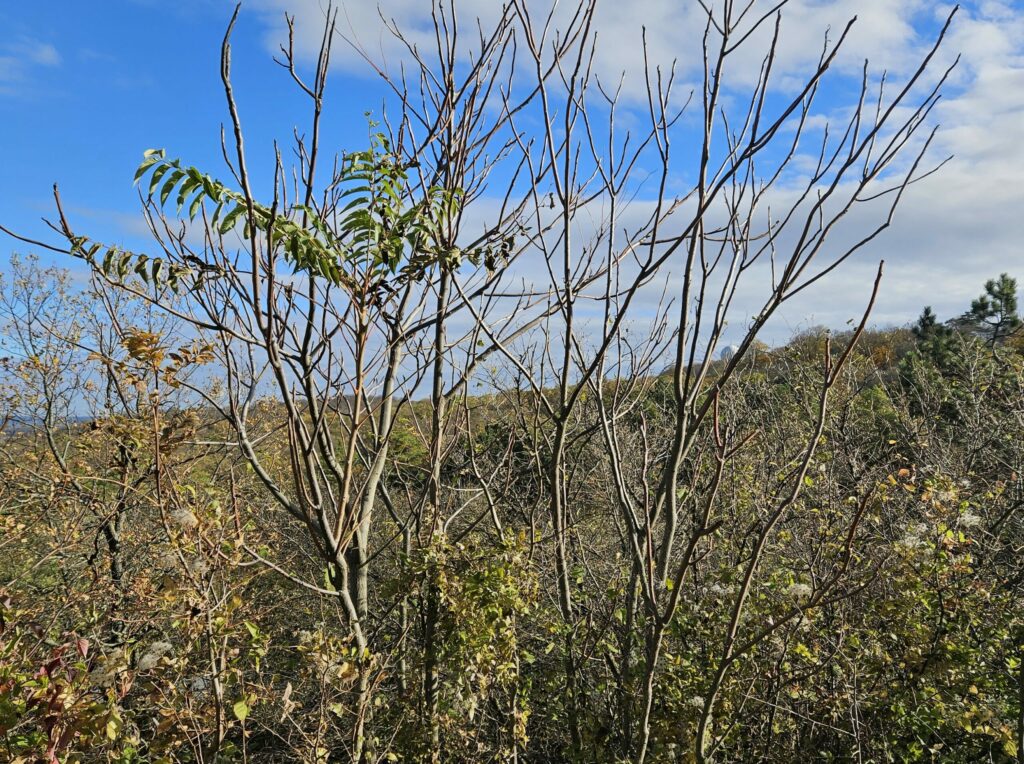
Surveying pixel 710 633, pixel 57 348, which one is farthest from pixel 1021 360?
pixel 57 348

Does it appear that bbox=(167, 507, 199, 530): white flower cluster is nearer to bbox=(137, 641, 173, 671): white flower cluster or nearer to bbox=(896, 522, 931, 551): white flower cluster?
bbox=(137, 641, 173, 671): white flower cluster

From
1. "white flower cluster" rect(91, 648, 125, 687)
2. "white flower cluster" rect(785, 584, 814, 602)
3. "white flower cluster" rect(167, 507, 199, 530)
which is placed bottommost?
"white flower cluster" rect(785, 584, 814, 602)

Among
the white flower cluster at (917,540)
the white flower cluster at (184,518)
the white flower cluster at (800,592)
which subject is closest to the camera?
the white flower cluster at (184,518)

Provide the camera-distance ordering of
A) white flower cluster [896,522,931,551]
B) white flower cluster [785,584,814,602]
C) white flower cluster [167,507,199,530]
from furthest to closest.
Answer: white flower cluster [896,522,931,551]
white flower cluster [785,584,814,602]
white flower cluster [167,507,199,530]

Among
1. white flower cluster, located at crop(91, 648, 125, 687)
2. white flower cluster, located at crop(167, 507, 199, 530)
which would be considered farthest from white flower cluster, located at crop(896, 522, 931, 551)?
white flower cluster, located at crop(91, 648, 125, 687)

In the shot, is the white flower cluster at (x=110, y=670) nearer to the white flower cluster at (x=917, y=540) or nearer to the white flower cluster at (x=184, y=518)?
the white flower cluster at (x=184, y=518)

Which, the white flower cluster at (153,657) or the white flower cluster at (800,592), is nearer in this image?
the white flower cluster at (153,657)

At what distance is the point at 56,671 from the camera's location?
198 cm

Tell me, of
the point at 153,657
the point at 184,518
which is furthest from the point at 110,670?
the point at 184,518

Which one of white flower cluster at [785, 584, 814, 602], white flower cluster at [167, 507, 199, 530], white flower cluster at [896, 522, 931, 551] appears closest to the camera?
white flower cluster at [167, 507, 199, 530]

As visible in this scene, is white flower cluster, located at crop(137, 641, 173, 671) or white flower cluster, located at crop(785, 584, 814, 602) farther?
white flower cluster, located at crop(785, 584, 814, 602)

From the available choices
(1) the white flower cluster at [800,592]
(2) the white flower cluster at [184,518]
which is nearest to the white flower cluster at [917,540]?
(1) the white flower cluster at [800,592]

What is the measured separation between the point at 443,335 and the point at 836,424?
520 cm

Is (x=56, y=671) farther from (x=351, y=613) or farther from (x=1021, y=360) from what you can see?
(x=1021, y=360)
